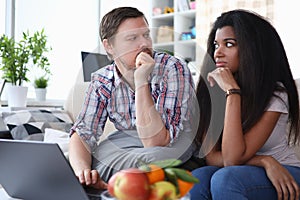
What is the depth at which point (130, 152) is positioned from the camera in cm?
85

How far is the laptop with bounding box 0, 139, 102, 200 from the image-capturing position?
758 mm

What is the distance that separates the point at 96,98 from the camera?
1.07m

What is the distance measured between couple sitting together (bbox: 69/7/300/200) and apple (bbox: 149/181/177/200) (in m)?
0.23

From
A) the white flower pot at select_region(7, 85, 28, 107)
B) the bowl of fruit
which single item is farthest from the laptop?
the white flower pot at select_region(7, 85, 28, 107)

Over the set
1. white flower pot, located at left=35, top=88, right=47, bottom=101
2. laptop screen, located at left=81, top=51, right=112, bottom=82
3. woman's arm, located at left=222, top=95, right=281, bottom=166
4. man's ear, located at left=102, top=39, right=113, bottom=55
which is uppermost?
man's ear, located at left=102, top=39, right=113, bottom=55

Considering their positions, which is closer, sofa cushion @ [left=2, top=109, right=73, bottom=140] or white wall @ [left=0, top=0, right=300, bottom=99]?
sofa cushion @ [left=2, top=109, right=73, bottom=140]

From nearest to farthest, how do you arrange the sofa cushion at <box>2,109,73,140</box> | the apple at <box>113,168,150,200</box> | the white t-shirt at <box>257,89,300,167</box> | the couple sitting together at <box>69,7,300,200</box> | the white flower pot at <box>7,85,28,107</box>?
1. the apple at <box>113,168,150,200</box>
2. the couple sitting together at <box>69,7,300,200</box>
3. the white t-shirt at <box>257,89,300,167</box>
4. the sofa cushion at <box>2,109,73,140</box>
5. the white flower pot at <box>7,85,28,107</box>

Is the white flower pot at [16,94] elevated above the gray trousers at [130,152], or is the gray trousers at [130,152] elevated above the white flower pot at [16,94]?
the gray trousers at [130,152]

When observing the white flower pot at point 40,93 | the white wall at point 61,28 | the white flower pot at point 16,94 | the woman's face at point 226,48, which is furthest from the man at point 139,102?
the white wall at point 61,28

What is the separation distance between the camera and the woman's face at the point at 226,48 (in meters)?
1.20

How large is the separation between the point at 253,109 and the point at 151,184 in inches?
28.2

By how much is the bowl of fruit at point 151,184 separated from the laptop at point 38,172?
8.1 inches

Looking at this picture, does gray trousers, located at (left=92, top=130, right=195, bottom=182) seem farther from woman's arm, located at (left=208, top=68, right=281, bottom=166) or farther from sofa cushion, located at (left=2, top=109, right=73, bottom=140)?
sofa cushion, located at (left=2, top=109, right=73, bottom=140)

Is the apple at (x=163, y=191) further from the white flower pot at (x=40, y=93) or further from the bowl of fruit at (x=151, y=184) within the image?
the white flower pot at (x=40, y=93)
